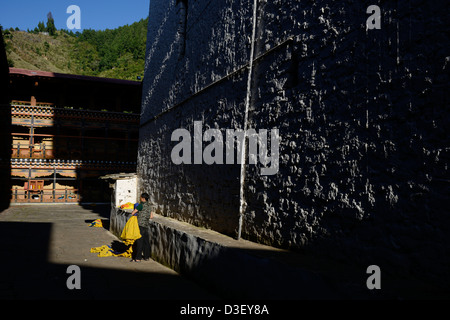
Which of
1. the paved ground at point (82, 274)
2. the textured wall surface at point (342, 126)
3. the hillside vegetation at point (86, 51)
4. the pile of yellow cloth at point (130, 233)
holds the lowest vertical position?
the paved ground at point (82, 274)

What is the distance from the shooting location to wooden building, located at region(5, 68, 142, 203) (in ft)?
72.1

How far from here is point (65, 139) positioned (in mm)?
24875

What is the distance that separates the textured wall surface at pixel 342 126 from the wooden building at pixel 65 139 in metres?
18.8

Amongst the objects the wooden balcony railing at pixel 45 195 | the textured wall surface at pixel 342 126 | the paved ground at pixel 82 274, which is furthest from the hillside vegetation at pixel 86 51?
the textured wall surface at pixel 342 126

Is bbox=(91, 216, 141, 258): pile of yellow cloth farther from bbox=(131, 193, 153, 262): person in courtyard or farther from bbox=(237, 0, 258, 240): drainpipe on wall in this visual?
bbox=(237, 0, 258, 240): drainpipe on wall

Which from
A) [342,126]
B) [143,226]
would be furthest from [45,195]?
[342,126]

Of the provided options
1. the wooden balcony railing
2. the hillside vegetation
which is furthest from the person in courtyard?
the hillside vegetation

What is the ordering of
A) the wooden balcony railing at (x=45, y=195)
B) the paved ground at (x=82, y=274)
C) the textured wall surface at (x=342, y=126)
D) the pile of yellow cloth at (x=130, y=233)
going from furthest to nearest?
1. the wooden balcony railing at (x=45, y=195)
2. the pile of yellow cloth at (x=130, y=233)
3. the paved ground at (x=82, y=274)
4. the textured wall surface at (x=342, y=126)

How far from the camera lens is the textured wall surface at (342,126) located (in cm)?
274

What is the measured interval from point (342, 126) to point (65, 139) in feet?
81.5

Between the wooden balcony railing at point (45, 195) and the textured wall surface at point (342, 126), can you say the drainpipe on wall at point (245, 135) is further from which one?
the wooden balcony railing at point (45, 195)

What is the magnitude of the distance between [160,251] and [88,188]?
19.1 metres

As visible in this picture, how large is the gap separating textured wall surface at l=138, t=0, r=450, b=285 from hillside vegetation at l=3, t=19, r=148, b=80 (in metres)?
50.8

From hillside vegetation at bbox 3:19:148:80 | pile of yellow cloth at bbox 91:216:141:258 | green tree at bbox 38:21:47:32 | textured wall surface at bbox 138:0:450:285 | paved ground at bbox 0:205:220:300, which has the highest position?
green tree at bbox 38:21:47:32
